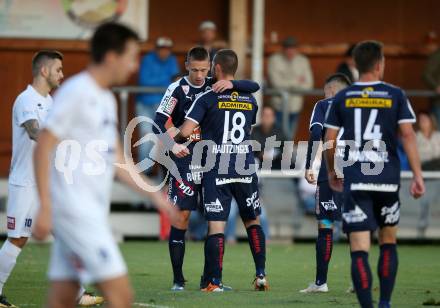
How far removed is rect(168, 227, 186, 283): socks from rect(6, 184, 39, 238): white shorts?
6.36 ft

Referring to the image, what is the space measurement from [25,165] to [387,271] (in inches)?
133

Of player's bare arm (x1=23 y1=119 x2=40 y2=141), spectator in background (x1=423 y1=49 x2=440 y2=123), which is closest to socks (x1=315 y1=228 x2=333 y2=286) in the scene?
player's bare arm (x1=23 y1=119 x2=40 y2=141)

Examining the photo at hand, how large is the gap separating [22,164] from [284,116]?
9866 millimetres

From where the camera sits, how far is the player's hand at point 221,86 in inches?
434

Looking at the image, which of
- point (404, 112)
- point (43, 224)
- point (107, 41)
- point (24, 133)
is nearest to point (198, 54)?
point (24, 133)

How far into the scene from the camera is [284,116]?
19.4 meters

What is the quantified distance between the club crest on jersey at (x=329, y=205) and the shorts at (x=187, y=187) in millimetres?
1314

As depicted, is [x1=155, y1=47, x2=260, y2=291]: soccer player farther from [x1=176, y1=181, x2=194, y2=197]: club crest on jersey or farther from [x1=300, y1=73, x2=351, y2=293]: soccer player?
[x1=300, y1=73, x2=351, y2=293]: soccer player

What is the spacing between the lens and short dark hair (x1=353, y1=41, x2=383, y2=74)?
861cm

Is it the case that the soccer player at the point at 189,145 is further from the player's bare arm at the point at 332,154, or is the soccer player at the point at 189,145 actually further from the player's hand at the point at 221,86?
the player's bare arm at the point at 332,154

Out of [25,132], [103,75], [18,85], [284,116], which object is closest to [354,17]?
[284,116]

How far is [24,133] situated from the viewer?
991 centimetres

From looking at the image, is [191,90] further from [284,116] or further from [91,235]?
[284,116]

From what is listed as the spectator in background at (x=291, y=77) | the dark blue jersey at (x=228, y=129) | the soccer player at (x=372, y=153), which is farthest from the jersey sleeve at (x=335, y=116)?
the spectator in background at (x=291, y=77)
